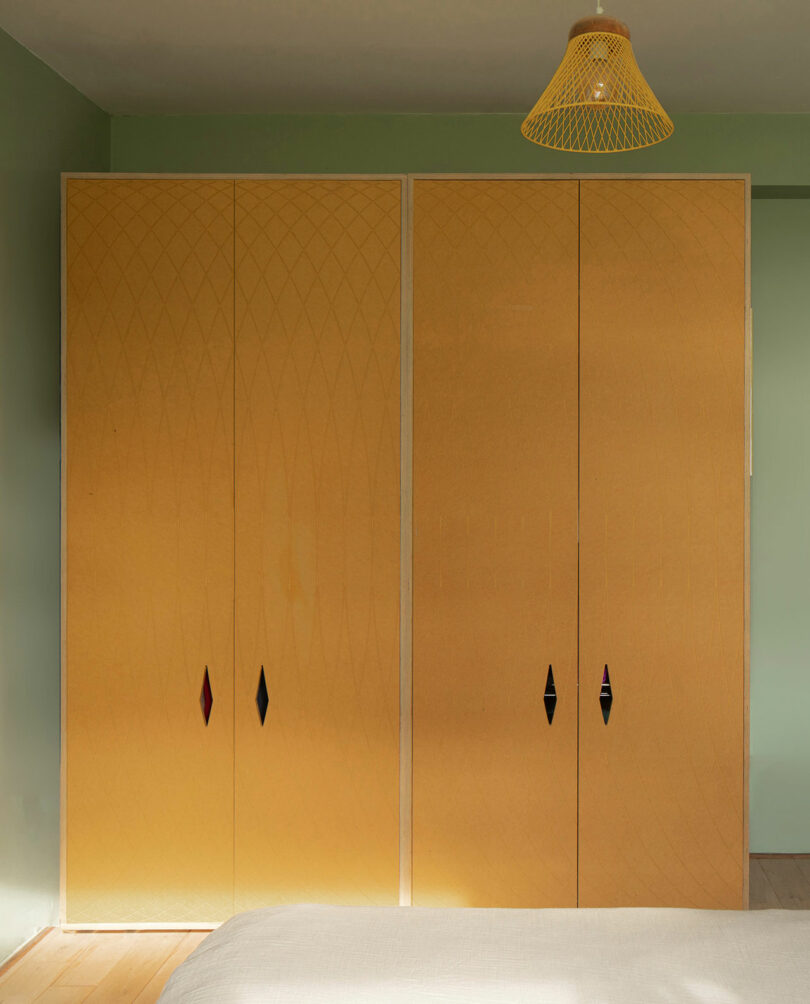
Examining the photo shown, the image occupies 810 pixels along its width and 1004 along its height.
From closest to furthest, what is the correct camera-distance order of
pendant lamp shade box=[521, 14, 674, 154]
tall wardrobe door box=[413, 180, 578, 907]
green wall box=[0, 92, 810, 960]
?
pendant lamp shade box=[521, 14, 674, 154] → green wall box=[0, 92, 810, 960] → tall wardrobe door box=[413, 180, 578, 907]

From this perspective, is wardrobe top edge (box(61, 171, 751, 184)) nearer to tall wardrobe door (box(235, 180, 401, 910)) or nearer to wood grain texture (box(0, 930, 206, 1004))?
tall wardrobe door (box(235, 180, 401, 910))

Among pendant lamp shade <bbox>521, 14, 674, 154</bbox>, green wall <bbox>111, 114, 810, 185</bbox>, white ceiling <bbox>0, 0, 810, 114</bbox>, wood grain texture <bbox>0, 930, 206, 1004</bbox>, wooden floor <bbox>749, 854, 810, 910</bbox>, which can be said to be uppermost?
white ceiling <bbox>0, 0, 810, 114</bbox>

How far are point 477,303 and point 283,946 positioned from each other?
75.3 inches

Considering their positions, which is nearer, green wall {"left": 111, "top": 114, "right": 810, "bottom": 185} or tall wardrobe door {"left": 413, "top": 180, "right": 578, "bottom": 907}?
tall wardrobe door {"left": 413, "top": 180, "right": 578, "bottom": 907}

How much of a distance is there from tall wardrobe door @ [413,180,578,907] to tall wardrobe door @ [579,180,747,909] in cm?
8

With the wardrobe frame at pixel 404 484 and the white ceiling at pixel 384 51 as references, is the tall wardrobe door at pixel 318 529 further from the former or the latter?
the white ceiling at pixel 384 51

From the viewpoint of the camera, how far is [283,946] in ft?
4.94

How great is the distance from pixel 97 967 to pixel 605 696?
173cm

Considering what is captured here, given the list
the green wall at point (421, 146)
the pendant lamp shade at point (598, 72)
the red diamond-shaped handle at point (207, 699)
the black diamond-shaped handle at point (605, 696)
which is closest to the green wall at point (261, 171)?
the green wall at point (421, 146)

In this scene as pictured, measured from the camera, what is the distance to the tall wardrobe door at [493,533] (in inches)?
107

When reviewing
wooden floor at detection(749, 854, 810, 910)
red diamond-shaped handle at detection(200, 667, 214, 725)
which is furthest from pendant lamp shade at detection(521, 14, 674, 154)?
wooden floor at detection(749, 854, 810, 910)

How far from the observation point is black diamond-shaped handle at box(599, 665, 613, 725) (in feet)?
8.91

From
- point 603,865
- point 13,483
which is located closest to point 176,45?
point 13,483

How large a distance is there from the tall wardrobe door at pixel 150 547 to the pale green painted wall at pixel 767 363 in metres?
0.62
